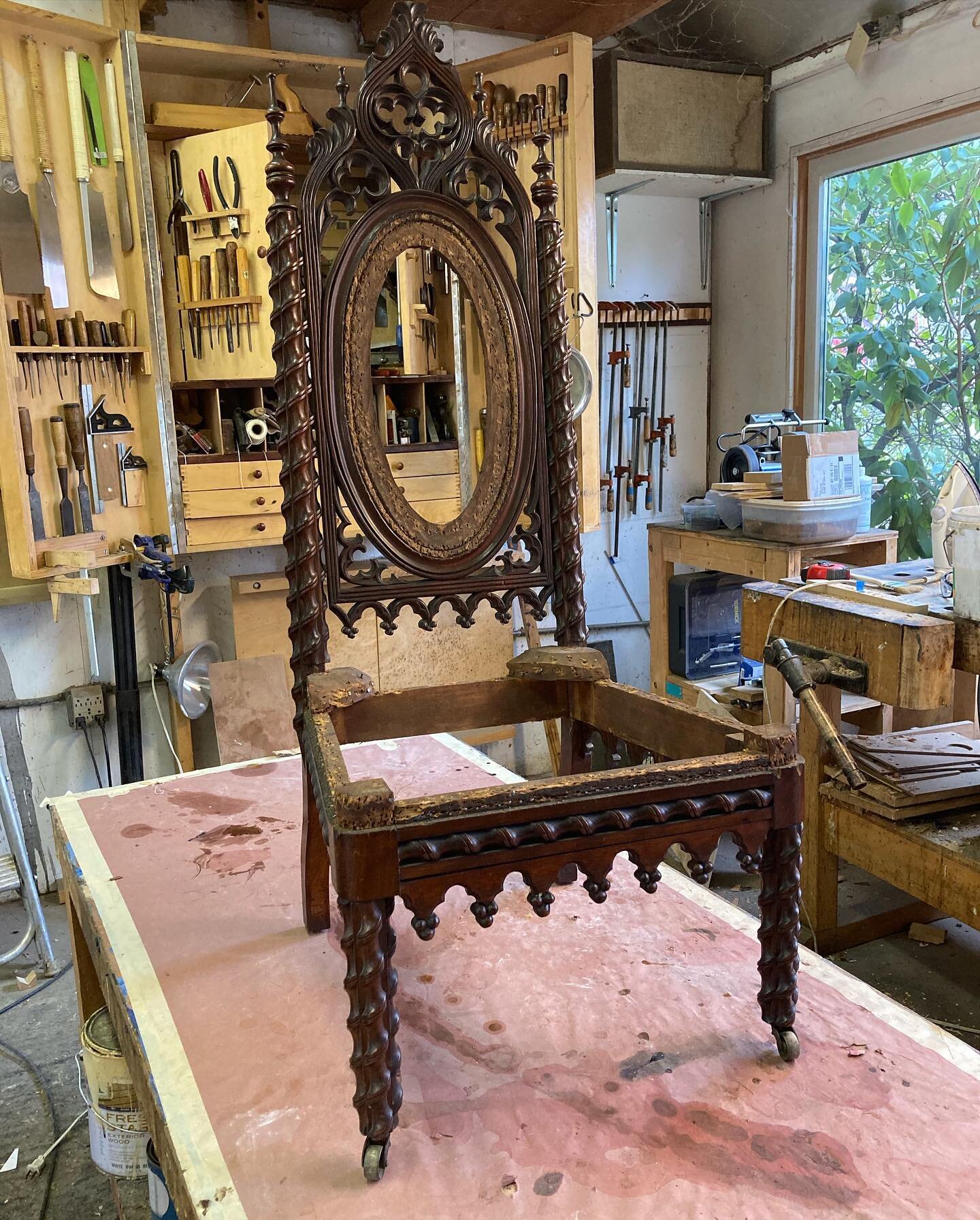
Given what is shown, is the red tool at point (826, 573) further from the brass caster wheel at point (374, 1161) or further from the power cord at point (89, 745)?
the power cord at point (89, 745)

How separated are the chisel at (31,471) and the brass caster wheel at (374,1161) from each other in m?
1.95

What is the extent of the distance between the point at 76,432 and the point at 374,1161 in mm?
2131

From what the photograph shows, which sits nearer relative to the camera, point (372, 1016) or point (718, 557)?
point (372, 1016)

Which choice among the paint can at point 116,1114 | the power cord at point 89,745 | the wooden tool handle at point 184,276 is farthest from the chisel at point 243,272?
the paint can at point 116,1114

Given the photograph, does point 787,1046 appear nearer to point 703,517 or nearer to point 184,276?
point 703,517

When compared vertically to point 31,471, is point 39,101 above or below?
above

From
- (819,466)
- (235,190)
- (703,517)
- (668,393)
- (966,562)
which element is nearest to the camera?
(966,562)

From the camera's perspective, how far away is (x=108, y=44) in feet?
8.17

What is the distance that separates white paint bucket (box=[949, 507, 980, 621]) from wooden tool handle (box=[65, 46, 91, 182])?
225cm

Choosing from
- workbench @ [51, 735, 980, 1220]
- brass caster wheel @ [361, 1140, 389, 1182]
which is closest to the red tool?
workbench @ [51, 735, 980, 1220]

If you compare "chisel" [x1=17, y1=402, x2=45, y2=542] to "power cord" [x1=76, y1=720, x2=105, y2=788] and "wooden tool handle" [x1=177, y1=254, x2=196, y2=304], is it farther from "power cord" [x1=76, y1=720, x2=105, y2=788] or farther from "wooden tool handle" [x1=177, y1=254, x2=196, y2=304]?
"power cord" [x1=76, y1=720, x2=105, y2=788]

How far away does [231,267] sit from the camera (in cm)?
275

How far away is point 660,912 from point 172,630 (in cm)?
207

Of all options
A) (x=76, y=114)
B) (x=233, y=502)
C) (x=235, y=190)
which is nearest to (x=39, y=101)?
(x=76, y=114)
